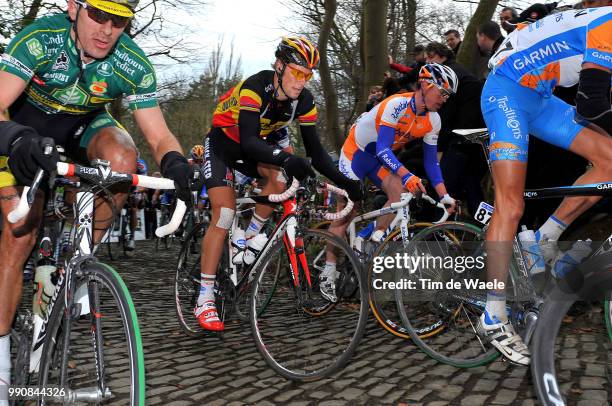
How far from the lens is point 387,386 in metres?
3.31

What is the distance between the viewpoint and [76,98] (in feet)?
9.77

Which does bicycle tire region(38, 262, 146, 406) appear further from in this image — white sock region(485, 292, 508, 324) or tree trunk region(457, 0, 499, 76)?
tree trunk region(457, 0, 499, 76)

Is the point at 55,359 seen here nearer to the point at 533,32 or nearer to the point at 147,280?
the point at 533,32

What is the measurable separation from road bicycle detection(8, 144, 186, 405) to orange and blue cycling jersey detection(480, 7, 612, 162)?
1929 mm

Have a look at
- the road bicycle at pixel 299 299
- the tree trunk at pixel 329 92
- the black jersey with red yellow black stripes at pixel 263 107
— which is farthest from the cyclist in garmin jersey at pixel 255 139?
the tree trunk at pixel 329 92

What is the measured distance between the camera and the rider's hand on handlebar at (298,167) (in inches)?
141

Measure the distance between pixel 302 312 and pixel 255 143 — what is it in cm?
126

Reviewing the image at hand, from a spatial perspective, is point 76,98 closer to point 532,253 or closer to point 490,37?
point 532,253

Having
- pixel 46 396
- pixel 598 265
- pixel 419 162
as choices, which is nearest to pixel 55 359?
pixel 46 396

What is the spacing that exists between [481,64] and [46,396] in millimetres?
6671

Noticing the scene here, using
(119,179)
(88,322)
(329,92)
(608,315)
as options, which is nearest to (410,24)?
(329,92)

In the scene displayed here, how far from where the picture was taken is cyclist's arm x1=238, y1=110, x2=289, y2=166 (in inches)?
149

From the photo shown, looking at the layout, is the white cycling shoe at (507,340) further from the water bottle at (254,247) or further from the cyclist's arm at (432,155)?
the cyclist's arm at (432,155)

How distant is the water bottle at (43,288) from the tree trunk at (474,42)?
6.11 metres
